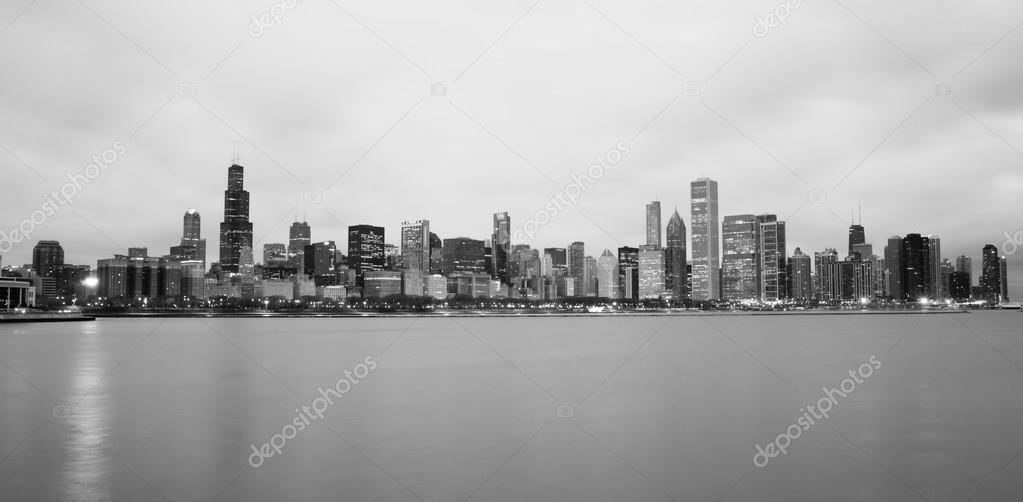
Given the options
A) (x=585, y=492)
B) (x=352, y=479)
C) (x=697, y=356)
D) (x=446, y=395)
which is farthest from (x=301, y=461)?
(x=697, y=356)

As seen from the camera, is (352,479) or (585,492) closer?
(585,492)

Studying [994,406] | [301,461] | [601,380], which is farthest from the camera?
[601,380]

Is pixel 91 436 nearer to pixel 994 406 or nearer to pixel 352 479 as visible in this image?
pixel 352 479

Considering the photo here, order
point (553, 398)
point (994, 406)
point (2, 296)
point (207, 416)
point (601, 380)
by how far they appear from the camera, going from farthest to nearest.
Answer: point (2, 296)
point (601, 380)
point (553, 398)
point (994, 406)
point (207, 416)

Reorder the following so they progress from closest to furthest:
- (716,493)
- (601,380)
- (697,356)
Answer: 1. (716,493)
2. (601,380)
3. (697,356)

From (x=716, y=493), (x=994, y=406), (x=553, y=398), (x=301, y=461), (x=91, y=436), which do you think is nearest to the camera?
(x=716, y=493)

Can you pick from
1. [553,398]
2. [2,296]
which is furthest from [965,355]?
[2,296]

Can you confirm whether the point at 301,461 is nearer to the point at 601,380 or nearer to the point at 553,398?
the point at 553,398

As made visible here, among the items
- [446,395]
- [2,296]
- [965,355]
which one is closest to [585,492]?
[446,395]

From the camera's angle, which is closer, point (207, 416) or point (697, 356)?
point (207, 416)
